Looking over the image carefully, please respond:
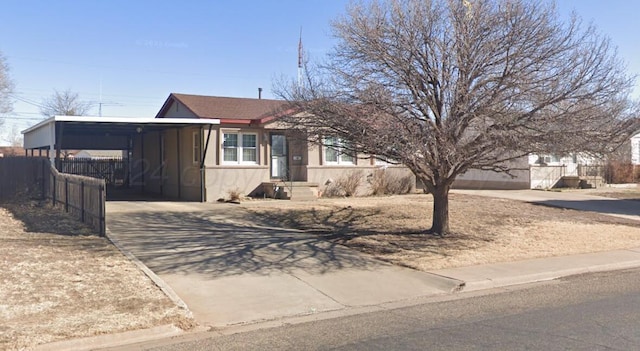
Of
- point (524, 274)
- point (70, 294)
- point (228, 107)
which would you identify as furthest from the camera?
point (228, 107)

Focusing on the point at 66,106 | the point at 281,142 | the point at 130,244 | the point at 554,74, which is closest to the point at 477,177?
the point at 281,142

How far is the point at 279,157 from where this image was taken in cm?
2391

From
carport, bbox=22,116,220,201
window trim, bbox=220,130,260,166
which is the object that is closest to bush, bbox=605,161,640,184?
window trim, bbox=220,130,260,166

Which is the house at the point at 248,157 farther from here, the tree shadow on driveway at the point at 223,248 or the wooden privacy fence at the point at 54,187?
the tree shadow on driveway at the point at 223,248

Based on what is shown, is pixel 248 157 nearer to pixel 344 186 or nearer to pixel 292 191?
pixel 292 191

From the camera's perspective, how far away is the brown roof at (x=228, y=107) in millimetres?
22500

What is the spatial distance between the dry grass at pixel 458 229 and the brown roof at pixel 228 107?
4384mm

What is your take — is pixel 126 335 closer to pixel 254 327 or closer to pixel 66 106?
pixel 254 327

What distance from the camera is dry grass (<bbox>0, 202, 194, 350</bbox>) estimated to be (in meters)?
6.55

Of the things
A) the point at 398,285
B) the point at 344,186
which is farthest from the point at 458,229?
the point at 344,186

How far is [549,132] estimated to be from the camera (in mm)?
11461

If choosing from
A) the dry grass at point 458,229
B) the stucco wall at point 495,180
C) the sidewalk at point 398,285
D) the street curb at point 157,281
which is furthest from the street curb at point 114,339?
the stucco wall at point 495,180

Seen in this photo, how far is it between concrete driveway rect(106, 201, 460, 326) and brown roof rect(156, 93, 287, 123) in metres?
7.74

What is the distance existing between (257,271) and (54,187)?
446 inches
